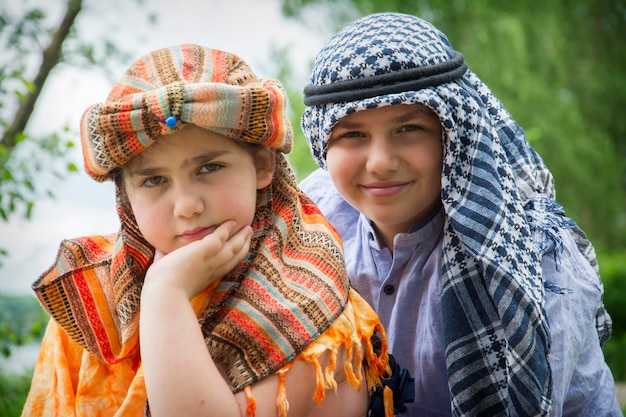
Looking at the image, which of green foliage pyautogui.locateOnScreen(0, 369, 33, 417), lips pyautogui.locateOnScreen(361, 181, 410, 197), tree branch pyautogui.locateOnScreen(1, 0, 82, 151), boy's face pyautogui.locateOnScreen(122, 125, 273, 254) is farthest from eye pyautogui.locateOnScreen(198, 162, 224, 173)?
tree branch pyautogui.locateOnScreen(1, 0, 82, 151)

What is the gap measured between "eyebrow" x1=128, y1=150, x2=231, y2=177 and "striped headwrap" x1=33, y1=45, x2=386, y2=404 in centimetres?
5

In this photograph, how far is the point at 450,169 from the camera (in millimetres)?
2500

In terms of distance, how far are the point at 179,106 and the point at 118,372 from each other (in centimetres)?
88

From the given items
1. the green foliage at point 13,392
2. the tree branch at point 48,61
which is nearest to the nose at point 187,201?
the green foliage at point 13,392

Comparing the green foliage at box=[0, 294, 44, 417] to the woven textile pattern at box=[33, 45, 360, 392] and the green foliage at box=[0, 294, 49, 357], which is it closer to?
the green foliage at box=[0, 294, 49, 357]

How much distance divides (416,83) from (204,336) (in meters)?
1.10

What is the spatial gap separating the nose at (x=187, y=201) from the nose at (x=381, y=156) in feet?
2.18

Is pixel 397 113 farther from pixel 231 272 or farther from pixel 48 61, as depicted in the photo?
pixel 48 61

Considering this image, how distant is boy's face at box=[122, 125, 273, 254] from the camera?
2.12m

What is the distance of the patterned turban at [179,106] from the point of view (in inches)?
81.0

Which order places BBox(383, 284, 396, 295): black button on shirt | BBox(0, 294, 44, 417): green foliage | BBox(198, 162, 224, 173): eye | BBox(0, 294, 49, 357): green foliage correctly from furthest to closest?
BBox(0, 294, 49, 357): green foliage
BBox(0, 294, 44, 417): green foliage
BBox(383, 284, 396, 295): black button on shirt
BBox(198, 162, 224, 173): eye

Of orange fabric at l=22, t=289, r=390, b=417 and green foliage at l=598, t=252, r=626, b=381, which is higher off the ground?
orange fabric at l=22, t=289, r=390, b=417

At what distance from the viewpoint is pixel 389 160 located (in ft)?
8.21

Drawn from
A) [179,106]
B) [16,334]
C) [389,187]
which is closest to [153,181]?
[179,106]
